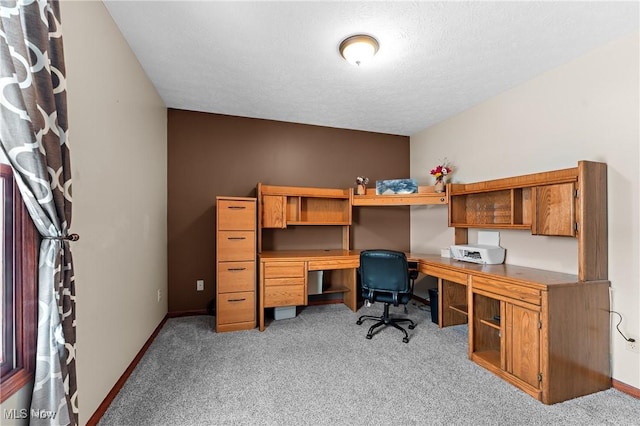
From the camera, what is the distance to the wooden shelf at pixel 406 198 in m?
3.52

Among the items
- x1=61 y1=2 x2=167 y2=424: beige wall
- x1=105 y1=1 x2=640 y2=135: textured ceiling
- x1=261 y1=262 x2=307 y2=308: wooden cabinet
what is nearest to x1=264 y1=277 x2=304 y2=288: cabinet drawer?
x1=261 y1=262 x2=307 y2=308: wooden cabinet

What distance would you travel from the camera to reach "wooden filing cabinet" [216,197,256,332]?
3053 millimetres

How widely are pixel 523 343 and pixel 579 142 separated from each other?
5.54 ft

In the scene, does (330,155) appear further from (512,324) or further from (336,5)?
(512,324)

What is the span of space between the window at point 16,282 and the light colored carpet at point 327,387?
896mm

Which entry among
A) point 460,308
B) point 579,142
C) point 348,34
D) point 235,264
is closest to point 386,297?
point 460,308

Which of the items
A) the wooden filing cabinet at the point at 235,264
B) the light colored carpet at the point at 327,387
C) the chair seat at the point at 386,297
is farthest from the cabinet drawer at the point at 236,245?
the chair seat at the point at 386,297

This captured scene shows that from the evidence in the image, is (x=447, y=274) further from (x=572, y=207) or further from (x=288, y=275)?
(x=288, y=275)

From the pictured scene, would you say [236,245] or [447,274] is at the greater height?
[236,245]

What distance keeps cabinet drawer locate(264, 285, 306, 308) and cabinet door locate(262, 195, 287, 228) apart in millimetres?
790

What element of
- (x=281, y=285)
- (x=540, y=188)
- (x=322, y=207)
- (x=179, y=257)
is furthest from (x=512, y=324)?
(x=179, y=257)

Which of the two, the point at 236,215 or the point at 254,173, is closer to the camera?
the point at 236,215

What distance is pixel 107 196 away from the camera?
1862 millimetres

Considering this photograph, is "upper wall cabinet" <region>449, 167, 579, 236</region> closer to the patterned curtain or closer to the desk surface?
the desk surface
